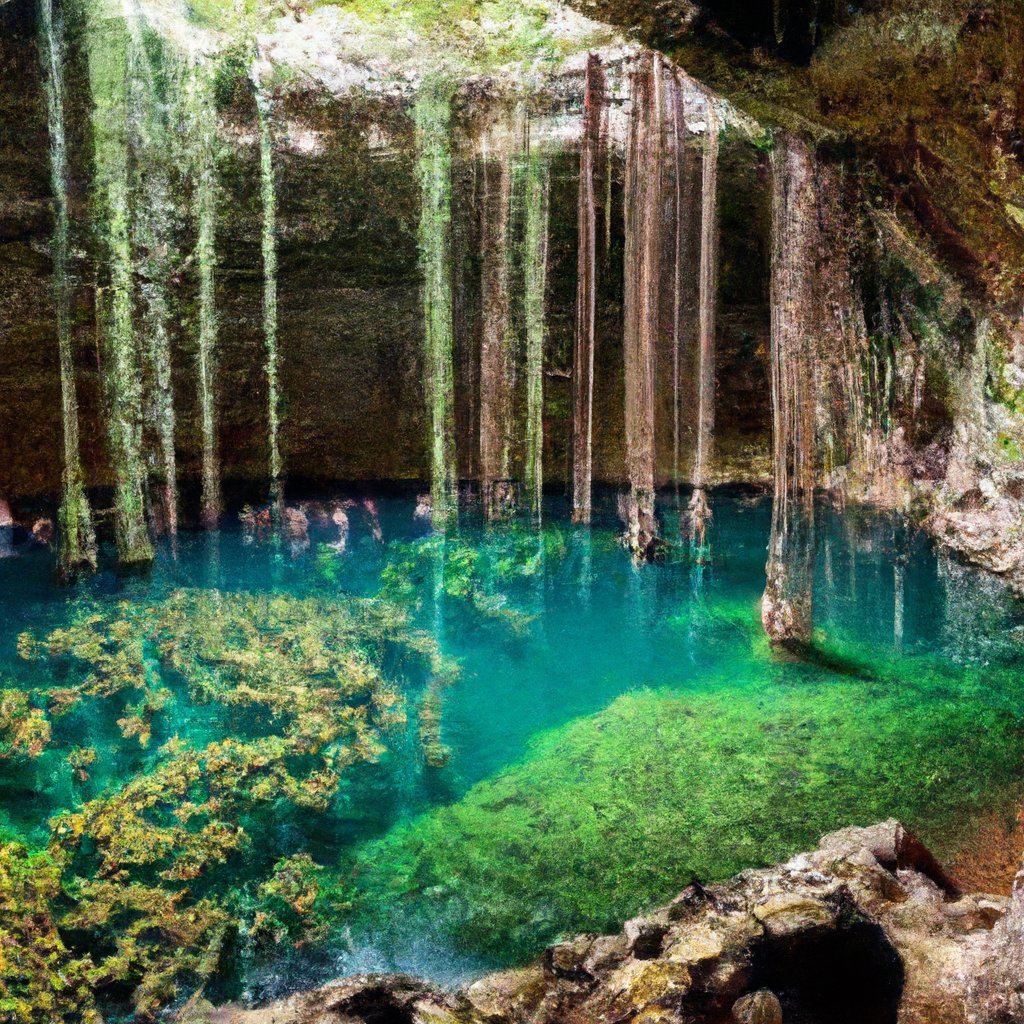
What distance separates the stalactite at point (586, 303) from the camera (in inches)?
126

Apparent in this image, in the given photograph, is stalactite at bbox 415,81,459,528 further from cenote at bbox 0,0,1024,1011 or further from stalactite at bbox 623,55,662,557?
stalactite at bbox 623,55,662,557

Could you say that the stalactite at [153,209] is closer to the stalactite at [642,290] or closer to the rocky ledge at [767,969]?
the stalactite at [642,290]

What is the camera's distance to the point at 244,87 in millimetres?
3137

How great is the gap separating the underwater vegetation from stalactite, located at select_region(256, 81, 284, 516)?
1.63ft

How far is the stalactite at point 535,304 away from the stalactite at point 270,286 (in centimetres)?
90

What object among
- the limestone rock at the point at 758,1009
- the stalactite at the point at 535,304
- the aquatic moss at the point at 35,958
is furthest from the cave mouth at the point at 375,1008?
the stalactite at the point at 535,304

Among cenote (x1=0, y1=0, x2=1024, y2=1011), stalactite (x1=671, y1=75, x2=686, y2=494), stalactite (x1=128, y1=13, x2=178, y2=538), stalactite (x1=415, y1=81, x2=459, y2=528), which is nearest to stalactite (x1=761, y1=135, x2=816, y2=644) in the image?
cenote (x1=0, y1=0, x2=1024, y2=1011)

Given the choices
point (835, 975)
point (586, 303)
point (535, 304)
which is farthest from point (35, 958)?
point (586, 303)

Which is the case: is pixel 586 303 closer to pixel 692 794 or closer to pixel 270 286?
pixel 270 286

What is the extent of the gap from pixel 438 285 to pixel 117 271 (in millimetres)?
1127

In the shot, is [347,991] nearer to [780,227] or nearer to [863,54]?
[780,227]

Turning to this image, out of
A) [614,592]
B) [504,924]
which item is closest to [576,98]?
[614,592]

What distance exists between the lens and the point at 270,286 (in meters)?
3.22

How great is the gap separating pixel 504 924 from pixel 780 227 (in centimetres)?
257
